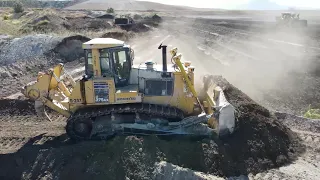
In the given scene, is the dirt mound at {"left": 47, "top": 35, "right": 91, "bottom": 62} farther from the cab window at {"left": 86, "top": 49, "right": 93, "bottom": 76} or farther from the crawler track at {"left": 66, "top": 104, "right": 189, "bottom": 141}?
the crawler track at {"left": 66, "top": 104, "right": 189, "bottom": 141}

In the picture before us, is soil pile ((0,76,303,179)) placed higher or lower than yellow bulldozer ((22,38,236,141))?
lower

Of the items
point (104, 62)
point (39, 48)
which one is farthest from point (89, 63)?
point (39, 48)

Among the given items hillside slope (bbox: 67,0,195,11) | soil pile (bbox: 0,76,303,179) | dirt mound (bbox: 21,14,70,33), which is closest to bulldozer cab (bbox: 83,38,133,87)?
soil pile (bbox: 0,76,303,179)

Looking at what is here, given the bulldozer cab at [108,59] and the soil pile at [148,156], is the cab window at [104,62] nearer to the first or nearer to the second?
the bulldozer cab at [108,59]

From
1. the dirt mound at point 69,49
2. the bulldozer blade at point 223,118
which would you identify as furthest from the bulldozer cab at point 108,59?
the dirt mound at point 69,49

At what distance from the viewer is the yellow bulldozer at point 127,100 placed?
1241 cm

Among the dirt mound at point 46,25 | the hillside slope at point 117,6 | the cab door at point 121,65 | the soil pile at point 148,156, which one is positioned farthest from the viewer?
the hillside slope at point 117,6

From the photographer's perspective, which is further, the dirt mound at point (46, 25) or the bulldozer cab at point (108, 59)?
the dirt mound at point (46, 25)

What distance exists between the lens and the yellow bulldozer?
12414mm

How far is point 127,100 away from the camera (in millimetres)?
12469

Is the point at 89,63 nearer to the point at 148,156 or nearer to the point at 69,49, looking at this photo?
the point at 148,156

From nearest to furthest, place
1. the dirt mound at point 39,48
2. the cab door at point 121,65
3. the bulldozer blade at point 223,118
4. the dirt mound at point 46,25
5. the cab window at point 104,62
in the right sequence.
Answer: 1. the bulldozer blade at point 223,118
2. the cab window at point 104,62
3. the cab door at point 121,65
4. the dirt mound at point 39,48
5. the dirt mound at point 46,25

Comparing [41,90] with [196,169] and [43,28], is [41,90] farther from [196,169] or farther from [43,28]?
[43,28]

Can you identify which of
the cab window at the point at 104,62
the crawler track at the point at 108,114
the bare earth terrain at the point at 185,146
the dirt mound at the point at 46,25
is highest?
the cab window at the point at 104,62
